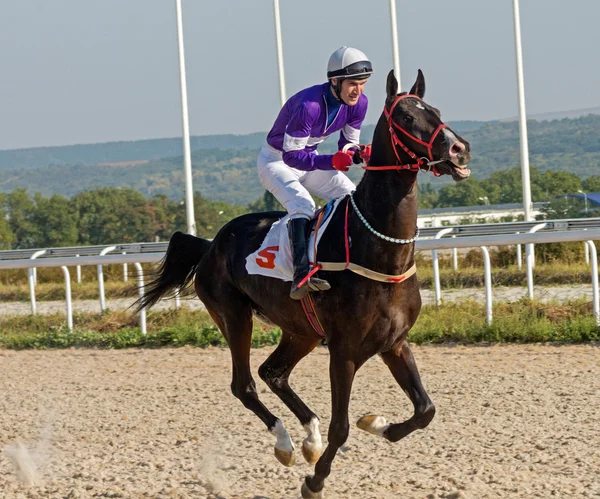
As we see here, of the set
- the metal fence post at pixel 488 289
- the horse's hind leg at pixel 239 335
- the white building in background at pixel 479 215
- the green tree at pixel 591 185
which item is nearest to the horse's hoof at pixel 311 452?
the horse's hind leg at pixel 239 335

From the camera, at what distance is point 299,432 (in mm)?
6445

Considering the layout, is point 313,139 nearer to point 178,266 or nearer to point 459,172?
point 459,172

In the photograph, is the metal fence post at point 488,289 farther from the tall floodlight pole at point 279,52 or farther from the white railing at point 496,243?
the tall floodlight pole at point 279,52

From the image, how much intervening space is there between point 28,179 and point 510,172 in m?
126

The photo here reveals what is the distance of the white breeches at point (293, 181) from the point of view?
5.73 meters

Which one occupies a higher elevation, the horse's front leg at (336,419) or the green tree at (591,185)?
the green tree at (591,185)

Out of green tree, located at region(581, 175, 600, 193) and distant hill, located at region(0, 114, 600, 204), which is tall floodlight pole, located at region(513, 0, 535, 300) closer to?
green tree, located at region(581, 175, 600, 193)

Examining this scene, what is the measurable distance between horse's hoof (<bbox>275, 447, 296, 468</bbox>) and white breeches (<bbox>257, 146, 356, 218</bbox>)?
134 cm

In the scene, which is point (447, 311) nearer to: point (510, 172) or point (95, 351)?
point (95, 351)

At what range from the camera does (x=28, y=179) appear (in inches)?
5827

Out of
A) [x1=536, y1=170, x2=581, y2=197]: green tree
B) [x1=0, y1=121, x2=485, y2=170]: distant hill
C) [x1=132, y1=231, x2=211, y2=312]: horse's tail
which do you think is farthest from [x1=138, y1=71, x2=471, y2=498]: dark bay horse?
[x1=0, y1=121, x2=485, y2=170]: distant hill

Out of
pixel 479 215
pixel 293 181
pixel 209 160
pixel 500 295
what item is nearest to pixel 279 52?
pixel 479 215

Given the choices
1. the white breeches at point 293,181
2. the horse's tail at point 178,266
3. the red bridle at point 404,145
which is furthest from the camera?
the horse's tail at point 178,266

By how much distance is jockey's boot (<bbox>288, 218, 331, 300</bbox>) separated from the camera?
510cm
